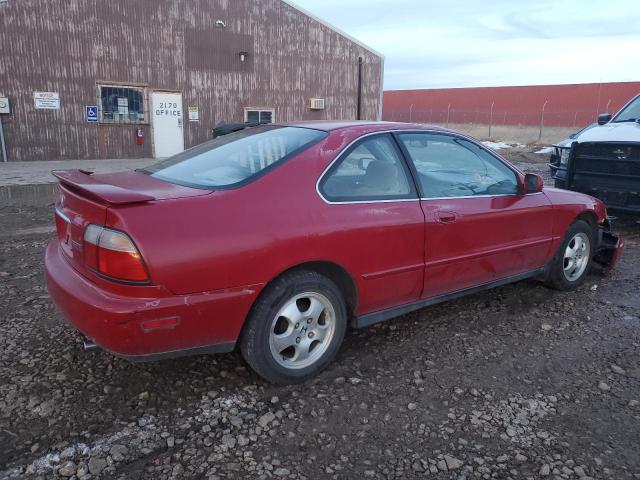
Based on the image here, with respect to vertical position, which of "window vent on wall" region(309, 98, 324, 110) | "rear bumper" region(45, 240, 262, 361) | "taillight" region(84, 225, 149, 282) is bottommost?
"rear bumper" region(45, 240, 262, 361)

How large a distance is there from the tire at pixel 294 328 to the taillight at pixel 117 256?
2.16 ft

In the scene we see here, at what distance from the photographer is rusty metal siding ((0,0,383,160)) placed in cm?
1450

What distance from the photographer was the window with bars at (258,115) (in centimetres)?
1867

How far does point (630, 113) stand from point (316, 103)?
13519mm

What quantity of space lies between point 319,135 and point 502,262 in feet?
5.83

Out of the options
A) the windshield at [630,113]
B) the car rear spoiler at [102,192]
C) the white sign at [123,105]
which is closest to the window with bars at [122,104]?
the white sign at [123,105]

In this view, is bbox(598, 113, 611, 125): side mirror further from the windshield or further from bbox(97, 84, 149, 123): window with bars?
bbox(97, 84, 149, 123): window with bars

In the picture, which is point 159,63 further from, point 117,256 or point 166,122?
point 117,256

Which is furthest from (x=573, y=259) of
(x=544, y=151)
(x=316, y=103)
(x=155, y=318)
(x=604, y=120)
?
(x=544, y=151)

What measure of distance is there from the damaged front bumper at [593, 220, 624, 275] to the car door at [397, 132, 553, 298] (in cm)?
114

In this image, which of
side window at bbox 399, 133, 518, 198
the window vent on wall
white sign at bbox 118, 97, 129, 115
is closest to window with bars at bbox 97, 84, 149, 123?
white sign at bbox 118, 97, 129, 115

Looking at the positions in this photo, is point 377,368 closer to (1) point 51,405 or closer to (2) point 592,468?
(2) point 592,468

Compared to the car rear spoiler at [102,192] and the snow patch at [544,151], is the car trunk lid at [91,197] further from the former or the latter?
the snow patch at [544,151]

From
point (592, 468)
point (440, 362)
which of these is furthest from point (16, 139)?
point (592, 468)
